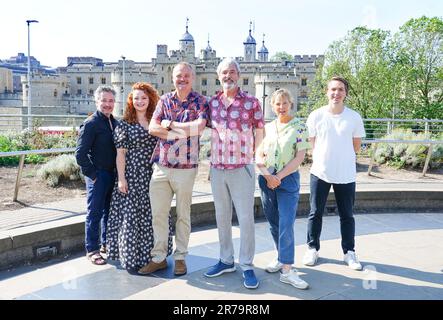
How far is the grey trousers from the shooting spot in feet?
11.6

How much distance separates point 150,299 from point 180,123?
138cm

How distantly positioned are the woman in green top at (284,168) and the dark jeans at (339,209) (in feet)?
1.69

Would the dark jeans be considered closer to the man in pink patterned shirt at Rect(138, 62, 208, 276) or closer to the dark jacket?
the man in pink patterned shirt at Rect(138, 62, 208, 276)

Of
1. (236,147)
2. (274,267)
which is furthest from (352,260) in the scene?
(236,147)

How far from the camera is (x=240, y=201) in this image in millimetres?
3549

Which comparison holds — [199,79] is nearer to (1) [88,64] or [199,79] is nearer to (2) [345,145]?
(1) [88,64]

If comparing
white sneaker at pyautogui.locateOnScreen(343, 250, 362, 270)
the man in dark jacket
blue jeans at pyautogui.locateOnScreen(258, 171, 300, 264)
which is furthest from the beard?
white sneaker at pyautogui.locateOnScreen(343, 250, 362, 270)

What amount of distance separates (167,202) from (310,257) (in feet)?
4.69

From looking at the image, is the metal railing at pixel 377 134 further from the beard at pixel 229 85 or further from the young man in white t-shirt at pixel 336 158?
the young man in white t-shirt at pixel 336 158

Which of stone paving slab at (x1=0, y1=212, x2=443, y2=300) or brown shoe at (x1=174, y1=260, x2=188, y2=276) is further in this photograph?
brown shoe at (x1=174, y1=260, x2=188, y2=276)

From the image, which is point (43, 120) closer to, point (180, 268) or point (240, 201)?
Result: point (180, 268)

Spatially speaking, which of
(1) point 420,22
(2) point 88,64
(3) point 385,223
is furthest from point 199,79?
Answer: (3) point 385,223

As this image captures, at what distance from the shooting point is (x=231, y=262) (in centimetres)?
375

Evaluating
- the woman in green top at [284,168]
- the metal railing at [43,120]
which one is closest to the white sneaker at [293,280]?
the woman in green top at [284,168]
